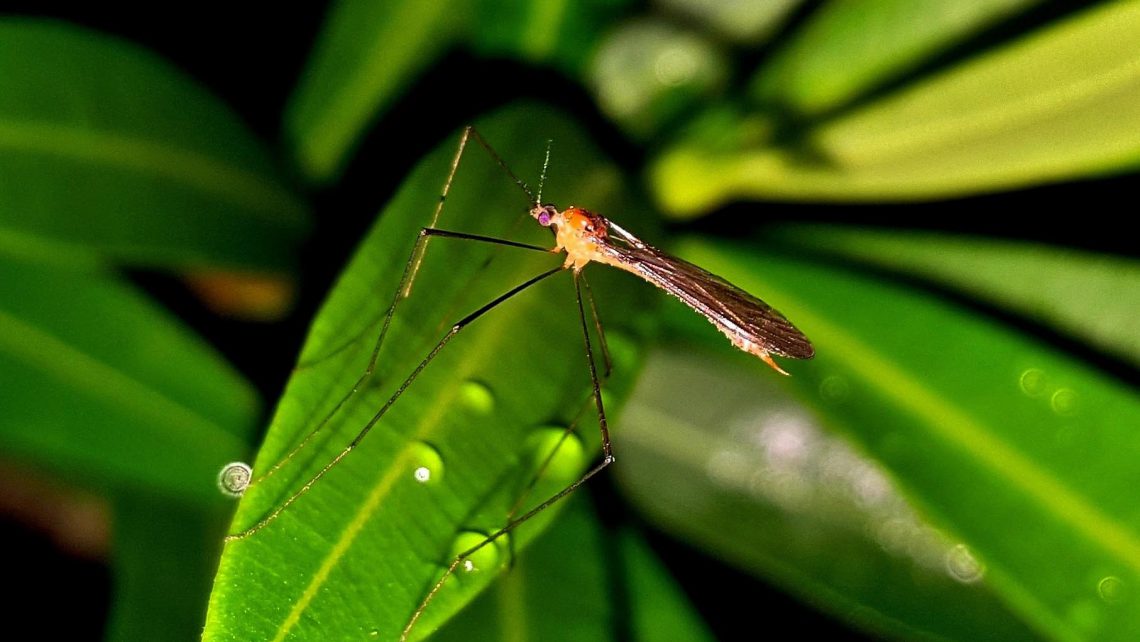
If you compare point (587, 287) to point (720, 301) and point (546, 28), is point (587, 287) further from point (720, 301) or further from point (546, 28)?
point (546, 28)

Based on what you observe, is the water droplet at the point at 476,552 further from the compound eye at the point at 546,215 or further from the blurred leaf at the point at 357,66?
the blurred leaf at the point at 357,66

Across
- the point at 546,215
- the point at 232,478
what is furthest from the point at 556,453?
the point at 232,478

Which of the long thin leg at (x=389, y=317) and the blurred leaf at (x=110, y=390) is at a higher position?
the blurred leaf at (x=110, y=390)

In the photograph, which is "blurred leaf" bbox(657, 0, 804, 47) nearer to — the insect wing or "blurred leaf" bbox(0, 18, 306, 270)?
the insect wing


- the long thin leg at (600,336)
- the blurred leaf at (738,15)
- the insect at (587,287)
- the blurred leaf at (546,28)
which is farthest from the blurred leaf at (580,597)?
the blurred leaf at (738,15)

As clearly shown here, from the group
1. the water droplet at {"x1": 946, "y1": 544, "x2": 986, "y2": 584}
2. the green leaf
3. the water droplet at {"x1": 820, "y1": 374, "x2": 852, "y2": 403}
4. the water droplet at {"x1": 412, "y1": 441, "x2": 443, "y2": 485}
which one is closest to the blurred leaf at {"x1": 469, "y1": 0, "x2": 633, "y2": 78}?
the green leaf
